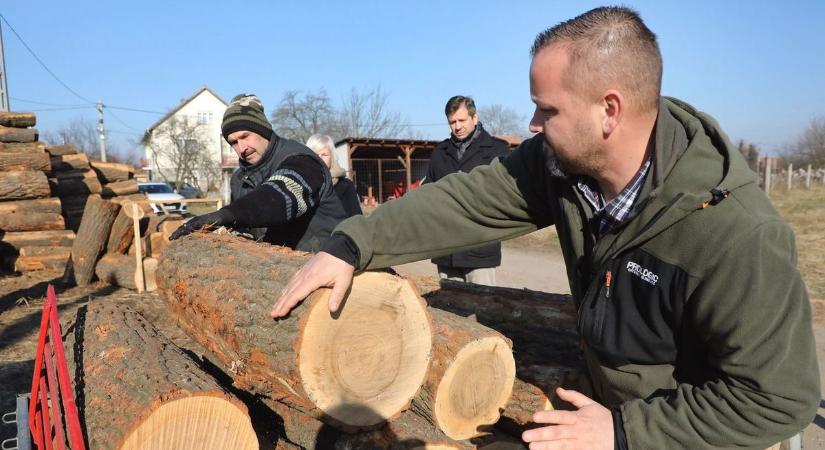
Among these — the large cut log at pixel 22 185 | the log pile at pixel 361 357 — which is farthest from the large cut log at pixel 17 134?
the log pile at pixel 361 357

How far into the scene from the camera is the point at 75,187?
1090 cm

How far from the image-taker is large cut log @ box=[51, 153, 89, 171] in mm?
11023

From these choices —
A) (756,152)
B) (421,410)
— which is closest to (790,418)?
(421,410)

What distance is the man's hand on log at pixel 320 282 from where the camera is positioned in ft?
Answer: 5.76

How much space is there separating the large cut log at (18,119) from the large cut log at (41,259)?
232 centimetres

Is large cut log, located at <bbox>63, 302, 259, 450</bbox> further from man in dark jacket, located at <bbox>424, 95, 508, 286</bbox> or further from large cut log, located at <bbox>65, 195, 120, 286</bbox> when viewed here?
large cut log, located at <bbox>65, 195, 120, 286</bbox>

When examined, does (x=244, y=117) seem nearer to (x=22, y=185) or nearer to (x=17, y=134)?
(x=22, y=185)

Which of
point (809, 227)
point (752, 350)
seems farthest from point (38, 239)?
point (809, 227)

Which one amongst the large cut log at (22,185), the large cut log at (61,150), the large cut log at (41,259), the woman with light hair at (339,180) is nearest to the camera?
the woman with light hair at (339,180)

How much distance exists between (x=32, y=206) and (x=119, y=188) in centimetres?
258

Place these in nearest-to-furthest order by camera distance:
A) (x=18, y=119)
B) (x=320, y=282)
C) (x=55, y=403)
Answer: (x=320, y=282) < (x=55, y=403) < (x=18, y=119)

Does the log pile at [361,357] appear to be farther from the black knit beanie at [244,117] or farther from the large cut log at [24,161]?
the large cut log at [24,161]

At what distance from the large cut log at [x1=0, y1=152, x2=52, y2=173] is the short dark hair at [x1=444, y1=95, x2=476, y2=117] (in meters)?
8.20

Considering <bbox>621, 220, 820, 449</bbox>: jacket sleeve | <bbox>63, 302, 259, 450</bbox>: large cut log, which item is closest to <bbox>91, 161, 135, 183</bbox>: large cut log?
<bbox>63, 302, 259, 450</bbox>: large cut log
